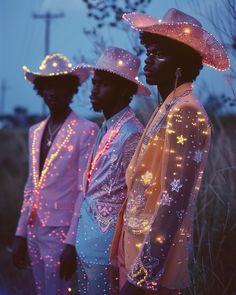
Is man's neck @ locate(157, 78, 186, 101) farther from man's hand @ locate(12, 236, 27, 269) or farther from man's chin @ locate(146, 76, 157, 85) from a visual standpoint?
man's hand @ locate(12, 236, 27, 269)

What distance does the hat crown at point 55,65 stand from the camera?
18.9 feet

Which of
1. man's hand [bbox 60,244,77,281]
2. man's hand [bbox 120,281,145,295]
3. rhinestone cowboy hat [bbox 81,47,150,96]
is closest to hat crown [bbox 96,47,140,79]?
rhinestone cowboy hat [bbox 81,47,150,96]

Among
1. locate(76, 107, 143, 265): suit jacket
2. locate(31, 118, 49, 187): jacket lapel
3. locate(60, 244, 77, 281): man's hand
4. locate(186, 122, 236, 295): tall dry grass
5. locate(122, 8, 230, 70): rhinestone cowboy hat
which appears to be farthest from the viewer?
locate(31, 118, 49, 187): jacket lapel

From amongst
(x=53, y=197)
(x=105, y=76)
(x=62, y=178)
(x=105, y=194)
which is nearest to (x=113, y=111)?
(x=105, y=76)

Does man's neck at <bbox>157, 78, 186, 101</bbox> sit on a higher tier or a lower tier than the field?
higher

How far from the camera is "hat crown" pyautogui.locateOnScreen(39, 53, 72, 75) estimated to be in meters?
5.76

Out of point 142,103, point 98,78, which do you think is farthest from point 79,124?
point 142,103

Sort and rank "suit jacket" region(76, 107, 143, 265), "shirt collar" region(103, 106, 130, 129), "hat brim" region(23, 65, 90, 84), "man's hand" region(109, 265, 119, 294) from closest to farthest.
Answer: "man's hand" region(109, 265, 119, 294), "suit jacket" region(76, 107, 143, 265), "shirt collar" region(103, 106, 130, 129), "hat brim" region(23, 65, 90, 84)

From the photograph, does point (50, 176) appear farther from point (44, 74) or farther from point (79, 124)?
point (44, 74)

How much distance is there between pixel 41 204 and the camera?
209 inches

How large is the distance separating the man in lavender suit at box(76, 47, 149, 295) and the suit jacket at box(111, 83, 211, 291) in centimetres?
57

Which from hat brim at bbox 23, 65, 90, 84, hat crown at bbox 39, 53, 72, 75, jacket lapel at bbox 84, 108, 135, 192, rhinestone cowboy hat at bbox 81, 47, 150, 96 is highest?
rhinestone cowboy hat at bbox 81, 47, 150, 96

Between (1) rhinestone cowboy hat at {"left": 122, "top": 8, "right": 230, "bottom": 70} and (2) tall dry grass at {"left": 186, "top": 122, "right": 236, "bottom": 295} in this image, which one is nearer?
(1) rhinestone cowboy hat at {"left": 122, "top": 8, "right": 230, "bottom": 70}

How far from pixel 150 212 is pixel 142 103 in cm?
372
